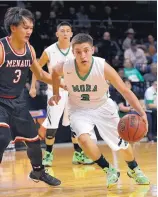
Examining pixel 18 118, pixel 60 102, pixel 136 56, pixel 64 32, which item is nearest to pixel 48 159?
pixel 60 102

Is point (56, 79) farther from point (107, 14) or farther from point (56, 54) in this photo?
point (107, 14)

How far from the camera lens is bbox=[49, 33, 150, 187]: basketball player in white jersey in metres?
A: 5.11

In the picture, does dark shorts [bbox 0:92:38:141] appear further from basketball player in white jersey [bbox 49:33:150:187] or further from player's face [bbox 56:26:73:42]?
player's face [bbox 56:26:73:42]

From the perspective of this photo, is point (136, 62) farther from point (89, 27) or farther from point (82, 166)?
point (82, 166)

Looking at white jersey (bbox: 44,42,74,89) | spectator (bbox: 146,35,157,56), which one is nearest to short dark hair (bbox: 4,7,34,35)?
white jersey (bbox: 44,42,74,89)

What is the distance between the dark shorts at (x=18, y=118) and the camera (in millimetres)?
4914

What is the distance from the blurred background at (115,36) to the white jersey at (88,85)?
4.50 m

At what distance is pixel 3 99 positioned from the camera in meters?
4.93

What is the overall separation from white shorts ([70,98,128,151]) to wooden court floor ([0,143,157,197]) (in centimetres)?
46

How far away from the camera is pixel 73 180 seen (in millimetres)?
5754

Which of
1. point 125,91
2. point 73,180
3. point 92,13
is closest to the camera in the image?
point 125,91

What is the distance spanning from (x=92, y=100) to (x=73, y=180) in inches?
39.0

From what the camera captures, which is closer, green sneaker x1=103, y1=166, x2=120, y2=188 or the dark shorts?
the dark shorts

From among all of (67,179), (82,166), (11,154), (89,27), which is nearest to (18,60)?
(67,179)
